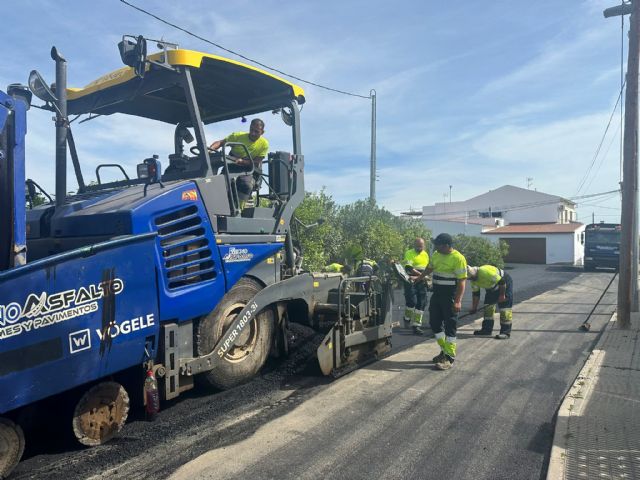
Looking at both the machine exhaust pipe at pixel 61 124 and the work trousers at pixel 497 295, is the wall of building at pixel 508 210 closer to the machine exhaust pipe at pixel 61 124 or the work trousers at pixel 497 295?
the work trousers at pixel 497 295

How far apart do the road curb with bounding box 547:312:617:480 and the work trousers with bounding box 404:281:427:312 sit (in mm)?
2556

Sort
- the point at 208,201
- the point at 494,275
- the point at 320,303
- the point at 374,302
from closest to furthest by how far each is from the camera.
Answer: the point at 208,201 < the point at 320,303 < the point at 374,302 < the point at 494,275

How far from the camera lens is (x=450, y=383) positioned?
201 inches

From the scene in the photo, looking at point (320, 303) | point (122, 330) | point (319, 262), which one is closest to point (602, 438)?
point (320, 303)

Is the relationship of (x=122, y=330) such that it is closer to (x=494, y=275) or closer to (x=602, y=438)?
(x=602, y=438)

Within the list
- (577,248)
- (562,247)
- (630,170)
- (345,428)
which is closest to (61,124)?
(345,428)

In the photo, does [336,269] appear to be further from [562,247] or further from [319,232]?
[562,247]

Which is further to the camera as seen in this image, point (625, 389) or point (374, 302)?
point (374, 302)

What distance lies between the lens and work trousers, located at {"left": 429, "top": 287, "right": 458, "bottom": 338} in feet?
19.1

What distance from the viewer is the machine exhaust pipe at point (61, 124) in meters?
3.62

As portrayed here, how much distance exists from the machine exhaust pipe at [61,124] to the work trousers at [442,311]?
420 centimetres

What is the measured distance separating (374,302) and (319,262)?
6900 millimetres

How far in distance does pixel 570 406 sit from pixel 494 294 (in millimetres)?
3537

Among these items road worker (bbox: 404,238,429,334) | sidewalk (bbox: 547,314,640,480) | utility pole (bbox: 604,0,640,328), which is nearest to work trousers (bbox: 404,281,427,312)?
road worker (bbox: 404,238,429,334)
